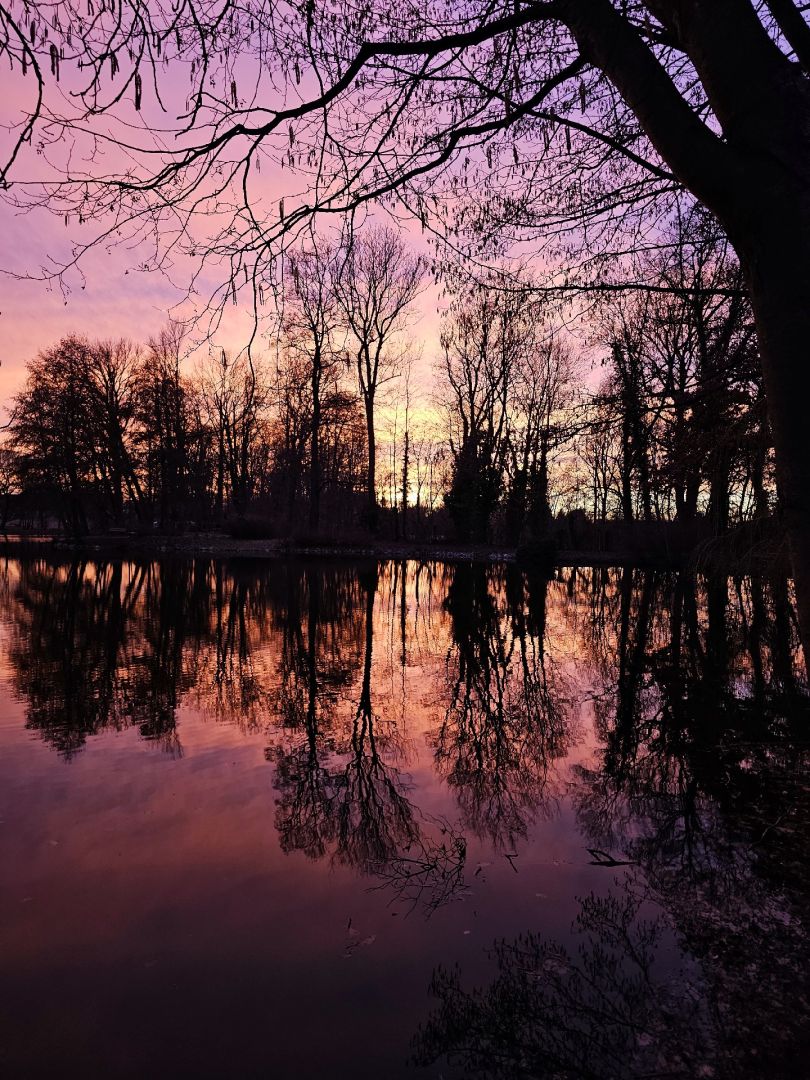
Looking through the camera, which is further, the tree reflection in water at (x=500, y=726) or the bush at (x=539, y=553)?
the bush at (x=539, y=553)

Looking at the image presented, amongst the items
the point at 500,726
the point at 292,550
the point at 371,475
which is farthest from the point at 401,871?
the point at 371,475

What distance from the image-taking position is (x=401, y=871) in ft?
12.9

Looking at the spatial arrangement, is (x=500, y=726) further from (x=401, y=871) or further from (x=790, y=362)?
(x=790, y=362)

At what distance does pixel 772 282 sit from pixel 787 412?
392mm

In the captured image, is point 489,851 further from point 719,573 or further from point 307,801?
point 719,573

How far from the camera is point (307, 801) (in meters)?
4.93

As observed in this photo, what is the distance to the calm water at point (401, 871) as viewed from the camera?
8.46 feet

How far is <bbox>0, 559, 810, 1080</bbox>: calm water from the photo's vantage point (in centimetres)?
258

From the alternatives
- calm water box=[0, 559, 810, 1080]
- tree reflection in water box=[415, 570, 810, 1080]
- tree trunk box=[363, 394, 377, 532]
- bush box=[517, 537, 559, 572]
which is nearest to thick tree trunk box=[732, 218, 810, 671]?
tree reflection in water box=[415, 570, 810, 1080]

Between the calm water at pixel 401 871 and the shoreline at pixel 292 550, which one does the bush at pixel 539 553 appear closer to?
the shoreline at pixel 292 550

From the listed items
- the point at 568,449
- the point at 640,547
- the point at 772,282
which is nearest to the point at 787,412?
the point at 772,282

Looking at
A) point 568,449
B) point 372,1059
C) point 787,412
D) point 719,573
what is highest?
point 568,449

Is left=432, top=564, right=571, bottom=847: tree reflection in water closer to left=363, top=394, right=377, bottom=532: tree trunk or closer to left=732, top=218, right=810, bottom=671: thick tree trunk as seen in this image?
left=732, top=218, right=810, bottom=671: thick tree trunk

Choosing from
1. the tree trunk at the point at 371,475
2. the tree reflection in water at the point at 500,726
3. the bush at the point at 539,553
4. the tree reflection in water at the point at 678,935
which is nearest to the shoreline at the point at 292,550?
the bush at the point at 539,553
